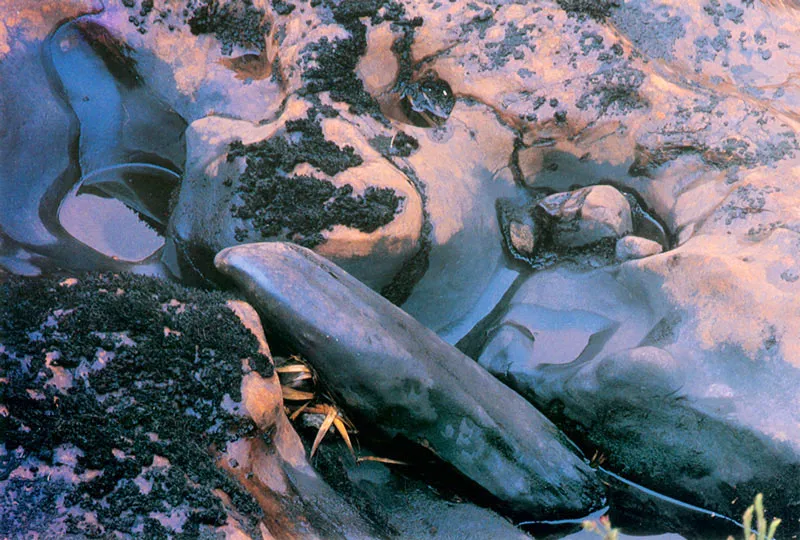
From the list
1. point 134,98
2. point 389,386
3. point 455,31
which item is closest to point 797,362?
point 389,386

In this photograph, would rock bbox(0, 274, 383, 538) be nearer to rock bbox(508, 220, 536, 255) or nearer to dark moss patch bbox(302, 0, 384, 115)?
dark moss patch bbox(302, 0, 384, 115)

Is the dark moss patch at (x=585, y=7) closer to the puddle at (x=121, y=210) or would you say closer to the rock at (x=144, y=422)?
the puddle at (x=121, y=210)

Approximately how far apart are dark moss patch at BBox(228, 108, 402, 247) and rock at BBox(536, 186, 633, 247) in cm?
84

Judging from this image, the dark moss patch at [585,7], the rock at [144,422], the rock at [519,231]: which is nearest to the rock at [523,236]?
the rock at [519,231]

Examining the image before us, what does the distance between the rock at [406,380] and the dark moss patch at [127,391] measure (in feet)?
0.60

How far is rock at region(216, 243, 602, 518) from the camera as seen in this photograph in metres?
2.62

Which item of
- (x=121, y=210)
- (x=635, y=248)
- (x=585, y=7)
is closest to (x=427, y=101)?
(x=585, y=7)

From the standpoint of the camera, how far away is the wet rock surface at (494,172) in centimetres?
295

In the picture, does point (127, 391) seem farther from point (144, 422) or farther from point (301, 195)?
point (301, 195)

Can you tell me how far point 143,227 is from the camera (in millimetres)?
3375

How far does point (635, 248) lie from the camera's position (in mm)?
3309

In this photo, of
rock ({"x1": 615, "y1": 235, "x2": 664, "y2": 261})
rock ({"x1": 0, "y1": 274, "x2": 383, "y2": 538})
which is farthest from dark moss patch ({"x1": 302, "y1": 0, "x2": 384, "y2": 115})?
rock ({"x1": 615, "y1": 235, "x2": 664, "y2": 261})

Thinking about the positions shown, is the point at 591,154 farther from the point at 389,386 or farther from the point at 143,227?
the point at 143,227

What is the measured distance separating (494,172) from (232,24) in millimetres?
1457
